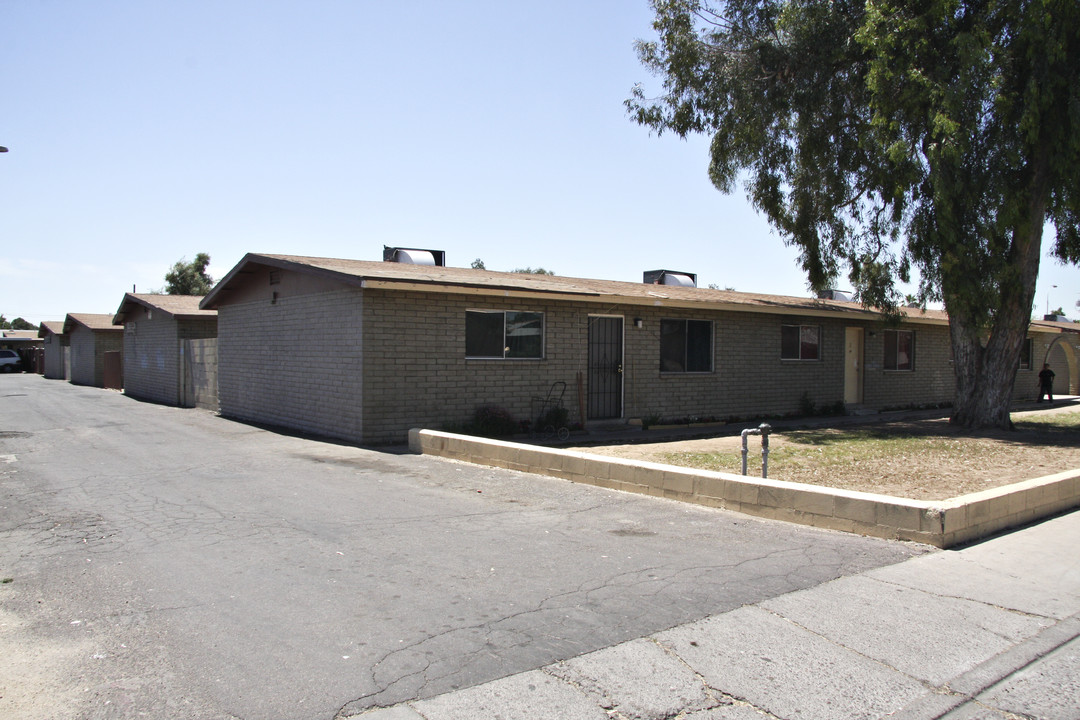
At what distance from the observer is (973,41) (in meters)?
13.3

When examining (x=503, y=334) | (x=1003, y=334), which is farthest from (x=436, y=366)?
(x=1003, y=334)

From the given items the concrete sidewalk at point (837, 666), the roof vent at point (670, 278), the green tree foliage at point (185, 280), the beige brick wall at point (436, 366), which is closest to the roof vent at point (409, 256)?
the beige brick wall at point (436, 366)

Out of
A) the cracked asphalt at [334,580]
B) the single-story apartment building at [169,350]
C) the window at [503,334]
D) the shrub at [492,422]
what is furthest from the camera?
the single-story apartment building at [169,350]

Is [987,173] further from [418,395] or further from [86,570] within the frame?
[86,570]

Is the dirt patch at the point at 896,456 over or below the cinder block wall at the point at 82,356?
below

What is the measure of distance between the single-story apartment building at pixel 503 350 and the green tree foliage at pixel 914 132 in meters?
2.57

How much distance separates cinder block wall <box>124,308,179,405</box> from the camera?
2297 centimetres

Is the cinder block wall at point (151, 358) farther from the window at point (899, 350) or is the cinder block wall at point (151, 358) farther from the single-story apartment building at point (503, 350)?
the window at point (899, 350)

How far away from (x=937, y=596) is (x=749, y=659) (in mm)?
1967

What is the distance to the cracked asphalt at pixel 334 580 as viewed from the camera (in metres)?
3.79

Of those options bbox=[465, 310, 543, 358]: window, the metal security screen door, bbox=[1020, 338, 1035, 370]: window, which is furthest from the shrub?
bbox=[1020, 338, 1035, 370]: window

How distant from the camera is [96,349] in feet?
105

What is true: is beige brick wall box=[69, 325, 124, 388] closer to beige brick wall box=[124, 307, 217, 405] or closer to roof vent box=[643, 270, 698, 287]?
beige brick wall box=[124, 307, 217, 405]

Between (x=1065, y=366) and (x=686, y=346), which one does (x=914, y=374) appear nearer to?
(x=686, y=346)
